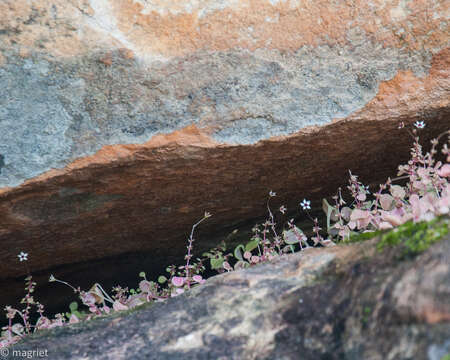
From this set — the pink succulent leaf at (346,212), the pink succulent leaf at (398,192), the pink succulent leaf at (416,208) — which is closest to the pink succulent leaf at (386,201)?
the pink succulent leaf at (398,192)

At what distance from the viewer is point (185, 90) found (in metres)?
2.31

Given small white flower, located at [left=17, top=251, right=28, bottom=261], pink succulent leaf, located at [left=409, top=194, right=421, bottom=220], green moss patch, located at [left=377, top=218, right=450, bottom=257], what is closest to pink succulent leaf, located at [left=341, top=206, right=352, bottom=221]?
pink succulent leaf, located at [left=409, top=194, right=421, bottom=220]

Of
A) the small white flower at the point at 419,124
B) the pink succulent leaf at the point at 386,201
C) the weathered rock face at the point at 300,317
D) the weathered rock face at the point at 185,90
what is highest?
the weathered rock face at the point at 185,90

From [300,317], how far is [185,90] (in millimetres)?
1125

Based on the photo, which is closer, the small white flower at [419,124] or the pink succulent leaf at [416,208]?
the pink succulent leaf at [416,208]

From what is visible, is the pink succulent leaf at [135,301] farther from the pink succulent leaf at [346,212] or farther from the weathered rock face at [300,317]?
the pink succulent leaf at [346,212]

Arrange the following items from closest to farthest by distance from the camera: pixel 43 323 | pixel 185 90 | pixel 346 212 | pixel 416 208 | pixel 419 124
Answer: pixel 416 208, pixel 185 90, pixel 419 124, pixel 346 212, pixel 43 323

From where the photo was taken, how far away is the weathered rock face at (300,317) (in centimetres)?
139

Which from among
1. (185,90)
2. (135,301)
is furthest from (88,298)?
(185,90)

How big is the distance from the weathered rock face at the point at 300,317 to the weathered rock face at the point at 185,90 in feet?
1.89

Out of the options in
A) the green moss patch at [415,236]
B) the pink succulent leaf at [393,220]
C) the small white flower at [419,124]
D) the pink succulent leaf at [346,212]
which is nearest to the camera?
the green moss patch at [415,236]

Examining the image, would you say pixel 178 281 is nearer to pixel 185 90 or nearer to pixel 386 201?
pixel 185 90

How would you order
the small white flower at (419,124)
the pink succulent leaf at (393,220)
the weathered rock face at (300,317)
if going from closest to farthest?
the weathered rock face at (300,317) → the pink succulent leaf at (393,220) → the small white flower at (419,124)

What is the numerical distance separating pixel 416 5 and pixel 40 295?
2618 millimetres
